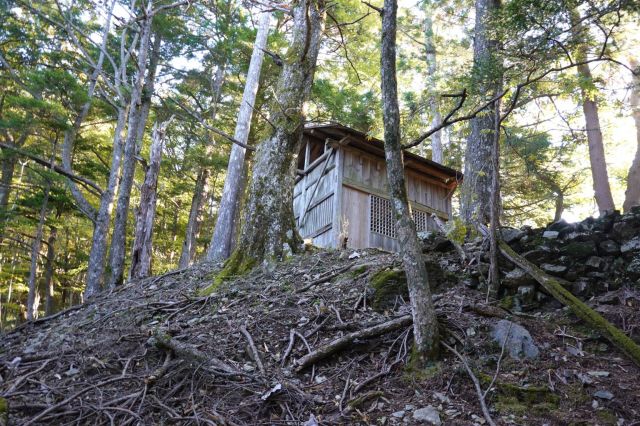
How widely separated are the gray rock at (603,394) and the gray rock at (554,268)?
1928 millimetres

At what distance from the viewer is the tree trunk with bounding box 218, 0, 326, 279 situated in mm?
7375

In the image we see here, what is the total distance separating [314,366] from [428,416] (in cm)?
128

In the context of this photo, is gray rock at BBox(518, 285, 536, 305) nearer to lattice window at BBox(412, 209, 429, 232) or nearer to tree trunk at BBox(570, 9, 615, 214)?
tree trunk at BBox(570, 9, 615, 214)

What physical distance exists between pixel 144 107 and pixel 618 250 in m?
17.0

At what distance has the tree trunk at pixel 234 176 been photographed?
44.3ft

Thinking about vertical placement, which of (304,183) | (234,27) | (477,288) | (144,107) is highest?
(234,27)

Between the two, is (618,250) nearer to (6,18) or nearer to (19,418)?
(19,418)

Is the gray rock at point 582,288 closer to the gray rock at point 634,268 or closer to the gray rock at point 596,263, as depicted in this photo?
the gray rock at point 596,263

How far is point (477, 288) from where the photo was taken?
549 centimetres

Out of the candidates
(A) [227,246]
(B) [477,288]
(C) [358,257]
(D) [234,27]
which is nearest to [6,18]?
(D) [234,27]

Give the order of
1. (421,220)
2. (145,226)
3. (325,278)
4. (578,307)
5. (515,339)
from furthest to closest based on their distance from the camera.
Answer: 1. (421,220)
2. (145,226)
3. (325,278)
4. (578,307)
5. (515,339)

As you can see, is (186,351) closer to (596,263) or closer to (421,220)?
(596,263)

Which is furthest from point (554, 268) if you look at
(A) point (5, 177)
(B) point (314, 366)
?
(A) point (5, 177)

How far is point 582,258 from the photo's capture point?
17.0 feet
